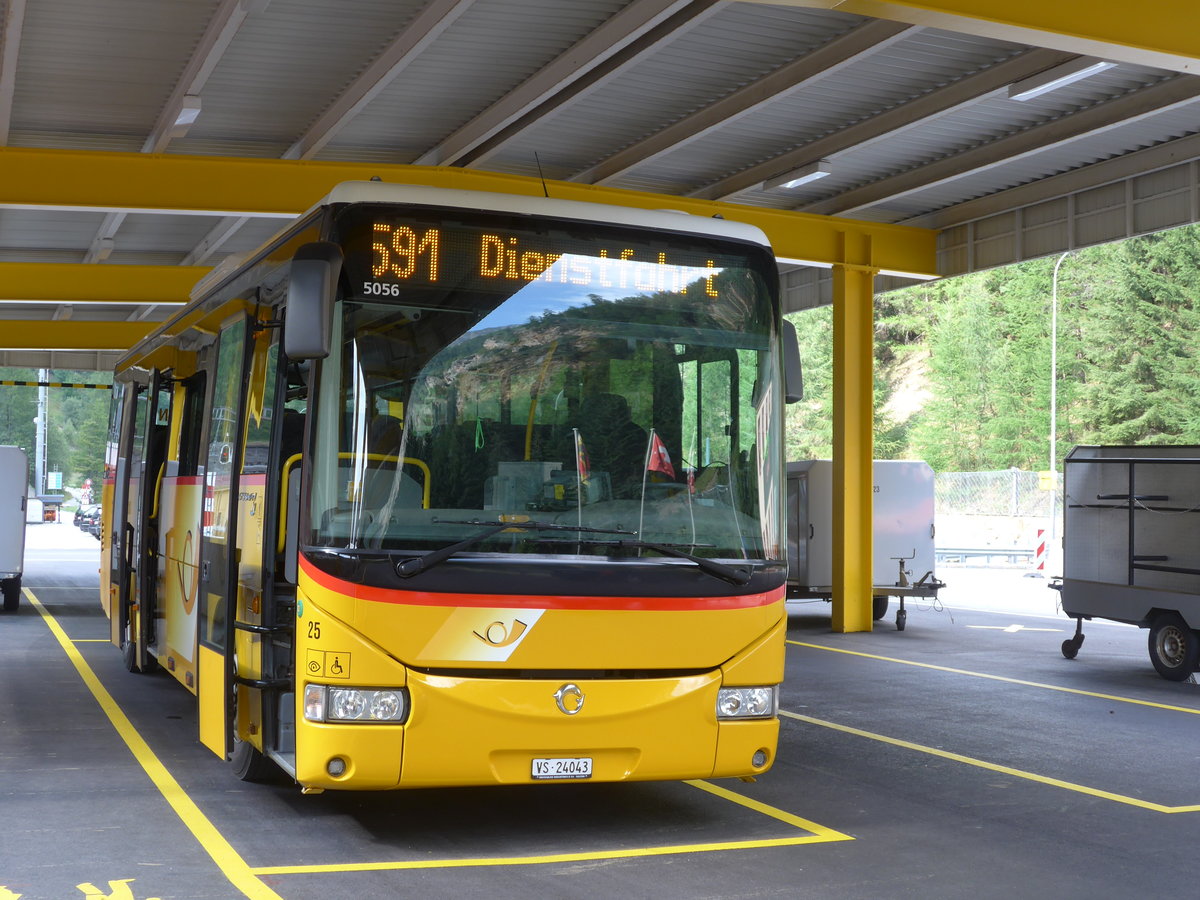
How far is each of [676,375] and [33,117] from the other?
31.1 feet

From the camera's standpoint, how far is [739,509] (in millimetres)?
6934

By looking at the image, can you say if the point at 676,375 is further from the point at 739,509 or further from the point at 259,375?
the point at 259,375

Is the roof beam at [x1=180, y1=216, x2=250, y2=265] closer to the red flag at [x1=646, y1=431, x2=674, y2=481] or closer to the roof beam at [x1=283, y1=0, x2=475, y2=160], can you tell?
the roof beam at [x1=283, y1=0, x2=475, y2=160]

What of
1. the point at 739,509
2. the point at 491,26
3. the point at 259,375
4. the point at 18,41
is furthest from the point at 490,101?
the point at 739,509

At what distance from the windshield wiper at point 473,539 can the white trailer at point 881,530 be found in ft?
47.2

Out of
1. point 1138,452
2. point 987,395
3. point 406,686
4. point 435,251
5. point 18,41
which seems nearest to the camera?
point 406,686

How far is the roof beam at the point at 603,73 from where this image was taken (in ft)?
36.4

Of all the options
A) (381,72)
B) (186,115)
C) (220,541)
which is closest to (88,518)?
(186,115)

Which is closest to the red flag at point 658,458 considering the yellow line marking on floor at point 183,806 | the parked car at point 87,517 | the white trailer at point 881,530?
the yellow line marking on floor at point 183,806

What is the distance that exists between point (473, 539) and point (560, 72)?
23.1ft

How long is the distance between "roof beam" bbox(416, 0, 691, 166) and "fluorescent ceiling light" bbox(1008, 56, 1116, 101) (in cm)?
378

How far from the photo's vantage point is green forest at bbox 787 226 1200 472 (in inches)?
2142

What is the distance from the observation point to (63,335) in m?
28.3

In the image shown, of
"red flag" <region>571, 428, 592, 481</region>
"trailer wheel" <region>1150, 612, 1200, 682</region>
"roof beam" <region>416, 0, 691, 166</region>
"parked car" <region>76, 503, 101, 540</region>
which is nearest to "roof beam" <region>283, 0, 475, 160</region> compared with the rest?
"roof beam" <region>416, 0, 691, 166</region>
